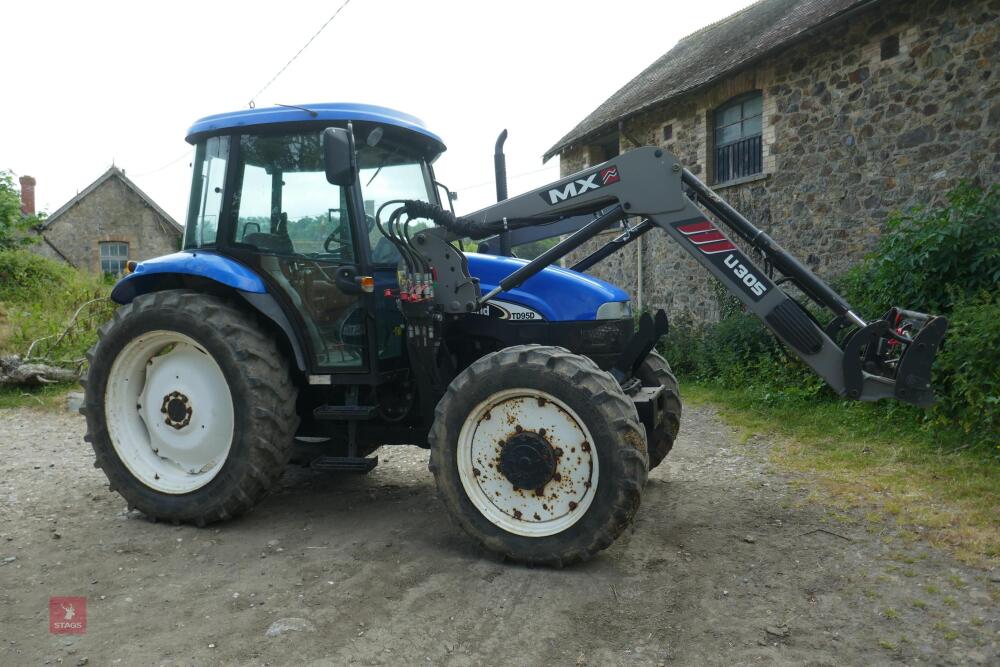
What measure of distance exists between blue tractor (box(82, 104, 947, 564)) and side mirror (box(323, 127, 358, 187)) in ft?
0.04

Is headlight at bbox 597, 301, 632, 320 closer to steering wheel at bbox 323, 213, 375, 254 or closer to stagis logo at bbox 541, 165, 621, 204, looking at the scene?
stagis logo at bbox 541, 165, 621, 204

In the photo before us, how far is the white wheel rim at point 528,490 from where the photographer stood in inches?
144

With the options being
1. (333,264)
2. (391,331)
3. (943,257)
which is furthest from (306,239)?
(943,257)

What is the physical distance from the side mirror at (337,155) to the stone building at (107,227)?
25414mm

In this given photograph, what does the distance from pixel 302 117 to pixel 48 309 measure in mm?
11613

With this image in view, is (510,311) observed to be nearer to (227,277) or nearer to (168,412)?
(227,277)

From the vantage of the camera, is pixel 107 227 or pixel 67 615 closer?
pixel 67 615

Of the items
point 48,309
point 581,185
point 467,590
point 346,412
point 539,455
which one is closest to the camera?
point 467,590

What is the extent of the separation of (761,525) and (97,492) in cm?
457

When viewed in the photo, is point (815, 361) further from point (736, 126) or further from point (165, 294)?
point (736, 126)

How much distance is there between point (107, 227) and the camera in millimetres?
27562

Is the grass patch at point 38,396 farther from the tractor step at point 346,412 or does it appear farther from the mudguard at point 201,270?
the tractor step at point 346,412

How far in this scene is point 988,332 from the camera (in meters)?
5.94

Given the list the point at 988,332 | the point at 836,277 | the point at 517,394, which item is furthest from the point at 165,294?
the point at 836,277
